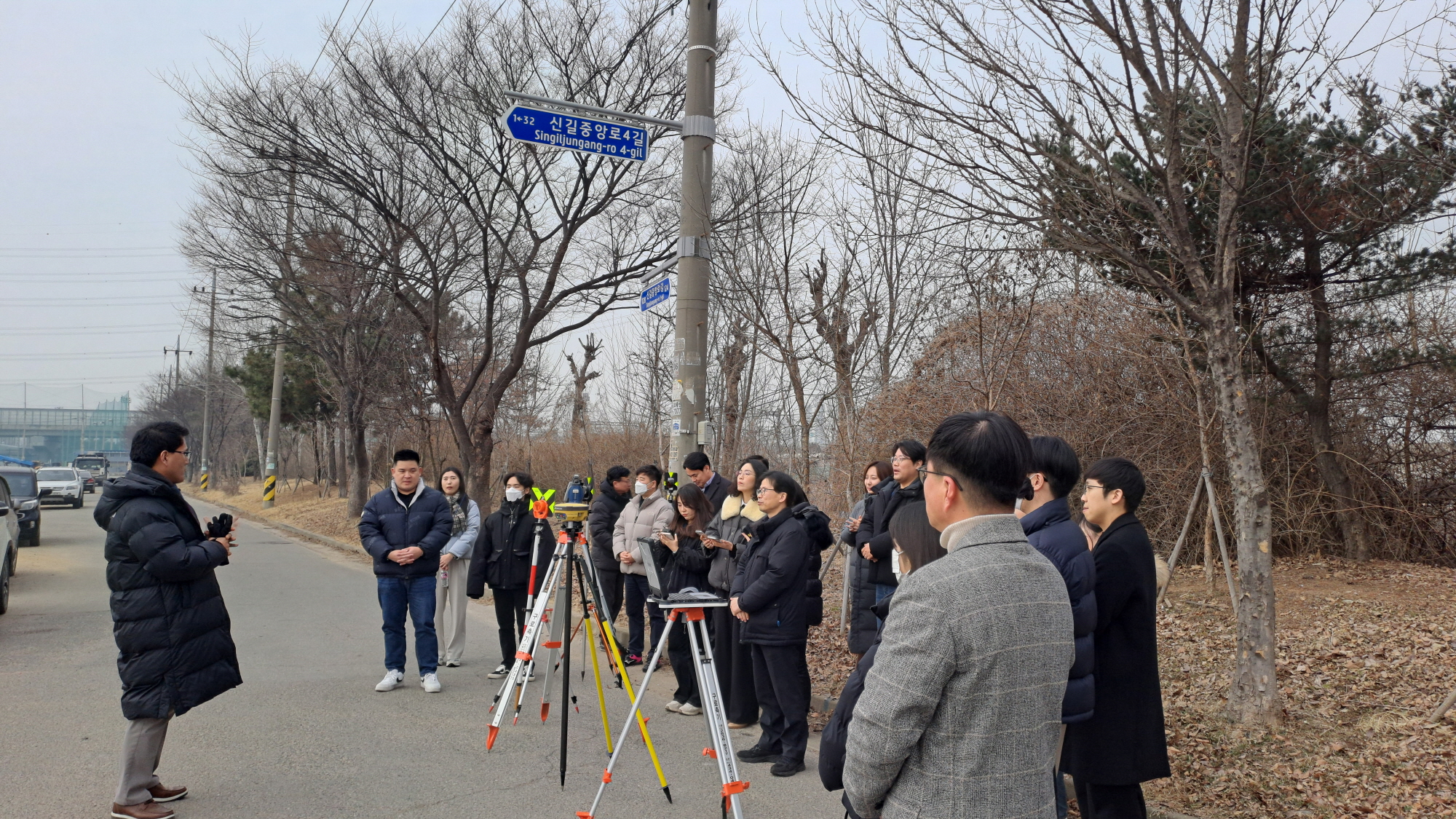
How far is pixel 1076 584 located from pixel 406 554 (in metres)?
5.40

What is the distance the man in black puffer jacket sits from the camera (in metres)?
5.78

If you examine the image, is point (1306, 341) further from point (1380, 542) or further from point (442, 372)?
point (442, 372)

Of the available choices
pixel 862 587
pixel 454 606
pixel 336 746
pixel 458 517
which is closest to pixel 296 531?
pixel 454 606

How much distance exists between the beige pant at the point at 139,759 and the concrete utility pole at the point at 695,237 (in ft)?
15.8

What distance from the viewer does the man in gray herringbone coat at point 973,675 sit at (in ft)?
6.84

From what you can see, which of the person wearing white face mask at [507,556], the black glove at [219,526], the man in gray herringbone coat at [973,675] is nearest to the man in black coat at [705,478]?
the person wearing white face mask at [507,556]

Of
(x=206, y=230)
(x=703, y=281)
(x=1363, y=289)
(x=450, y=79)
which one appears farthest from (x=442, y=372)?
(x=1363, y=289)

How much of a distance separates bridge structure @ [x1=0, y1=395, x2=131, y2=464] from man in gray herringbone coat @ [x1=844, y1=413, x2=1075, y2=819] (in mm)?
159997

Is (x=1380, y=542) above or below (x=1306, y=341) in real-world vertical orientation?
below

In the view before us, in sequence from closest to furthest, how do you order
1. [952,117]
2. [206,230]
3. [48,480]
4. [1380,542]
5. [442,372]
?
[952,117], [1380,542], [442,372], [206,230], [48,480]

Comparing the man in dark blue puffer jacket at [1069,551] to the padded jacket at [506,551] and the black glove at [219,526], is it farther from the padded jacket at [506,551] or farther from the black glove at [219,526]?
the padded jacket at [506,551]

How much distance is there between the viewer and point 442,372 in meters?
18.1

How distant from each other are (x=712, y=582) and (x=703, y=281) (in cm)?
328

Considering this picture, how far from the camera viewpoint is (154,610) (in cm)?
493
